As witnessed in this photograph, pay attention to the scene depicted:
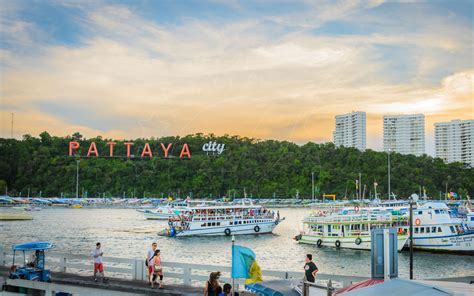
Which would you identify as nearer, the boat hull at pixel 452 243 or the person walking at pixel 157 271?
the person walking at pixel 157 271

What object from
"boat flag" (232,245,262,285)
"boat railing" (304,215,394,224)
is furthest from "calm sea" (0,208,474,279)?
"boat flag" (232,245,262,285)

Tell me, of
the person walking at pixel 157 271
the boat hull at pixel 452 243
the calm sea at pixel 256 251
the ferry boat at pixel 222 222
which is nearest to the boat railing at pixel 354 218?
the calm sea at pixel 256 251

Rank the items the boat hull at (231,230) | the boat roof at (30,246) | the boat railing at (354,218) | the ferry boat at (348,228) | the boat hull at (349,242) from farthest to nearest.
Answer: the boat hull at (231,230), the ferry boat at (348,228), the boat railing at (354,218), the boat hull at (349,242), the boat roof at (30,246)

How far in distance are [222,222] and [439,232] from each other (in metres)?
32.2

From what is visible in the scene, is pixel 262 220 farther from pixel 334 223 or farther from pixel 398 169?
pixel 398 169

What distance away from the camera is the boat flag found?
524 inches

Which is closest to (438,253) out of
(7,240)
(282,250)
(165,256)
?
(282,250)

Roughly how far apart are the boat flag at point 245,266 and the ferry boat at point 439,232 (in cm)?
4824

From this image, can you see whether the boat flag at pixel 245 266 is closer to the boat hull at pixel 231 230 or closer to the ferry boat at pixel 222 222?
the ferry boat at pixel 222 222

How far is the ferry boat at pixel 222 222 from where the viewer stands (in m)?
78.6

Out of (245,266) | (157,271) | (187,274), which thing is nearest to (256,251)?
(187,274)

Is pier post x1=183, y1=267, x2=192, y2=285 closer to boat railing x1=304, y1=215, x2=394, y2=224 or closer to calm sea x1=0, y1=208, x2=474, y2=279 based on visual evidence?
calm sea x1=0, y1=208, x2=474, y2=279

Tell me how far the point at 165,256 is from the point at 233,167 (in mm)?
142299

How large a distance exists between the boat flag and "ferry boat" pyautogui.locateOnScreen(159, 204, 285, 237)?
64528mm
